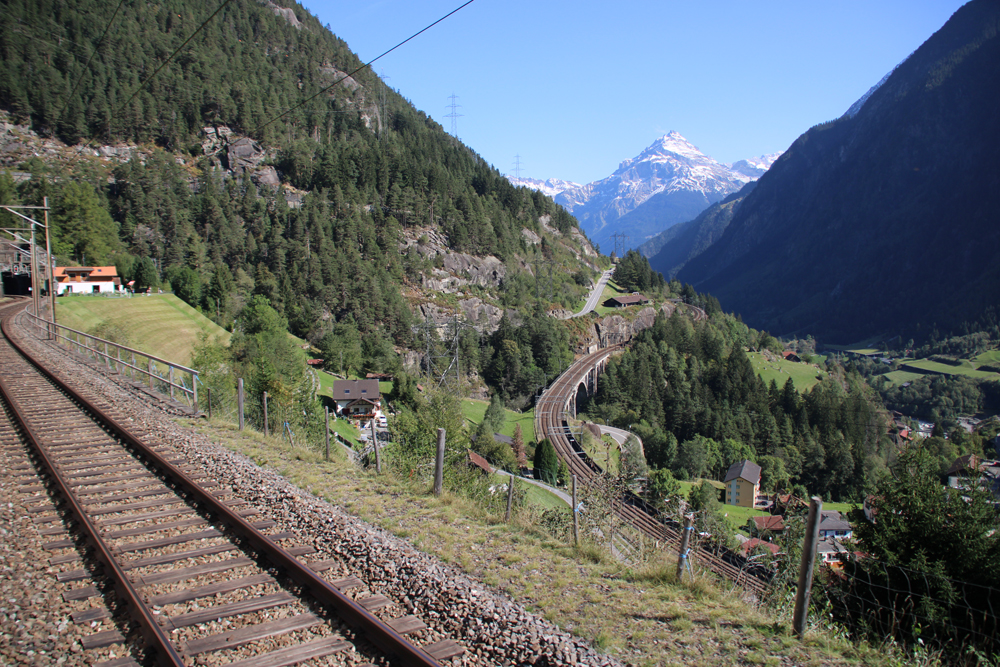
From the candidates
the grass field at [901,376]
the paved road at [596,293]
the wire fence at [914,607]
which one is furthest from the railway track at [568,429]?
the grass field at [901,376]

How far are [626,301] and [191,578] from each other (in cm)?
11078

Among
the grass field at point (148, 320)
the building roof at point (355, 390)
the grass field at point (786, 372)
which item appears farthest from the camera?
the grass field at point (786, 372)

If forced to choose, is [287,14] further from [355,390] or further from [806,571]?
[806,571]

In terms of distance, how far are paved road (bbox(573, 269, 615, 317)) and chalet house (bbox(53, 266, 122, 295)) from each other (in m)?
73.6

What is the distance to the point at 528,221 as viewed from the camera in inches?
5007

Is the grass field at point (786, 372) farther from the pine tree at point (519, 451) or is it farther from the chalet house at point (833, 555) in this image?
the chalet house at point (833, 555)

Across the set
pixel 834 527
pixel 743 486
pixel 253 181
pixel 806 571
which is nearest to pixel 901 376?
pixel 743 486

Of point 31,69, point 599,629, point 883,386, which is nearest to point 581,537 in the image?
point 599,629

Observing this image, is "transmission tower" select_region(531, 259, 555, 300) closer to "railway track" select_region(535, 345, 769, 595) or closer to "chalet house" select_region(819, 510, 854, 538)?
"railway track" select_region(535, 345, 769, 595)

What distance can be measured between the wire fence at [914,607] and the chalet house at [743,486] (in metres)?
52.9

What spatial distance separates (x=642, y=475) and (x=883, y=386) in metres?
127

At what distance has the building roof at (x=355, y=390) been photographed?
169ft

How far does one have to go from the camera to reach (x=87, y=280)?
2018 inches

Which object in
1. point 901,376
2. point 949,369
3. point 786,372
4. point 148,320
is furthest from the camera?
point 901,376
